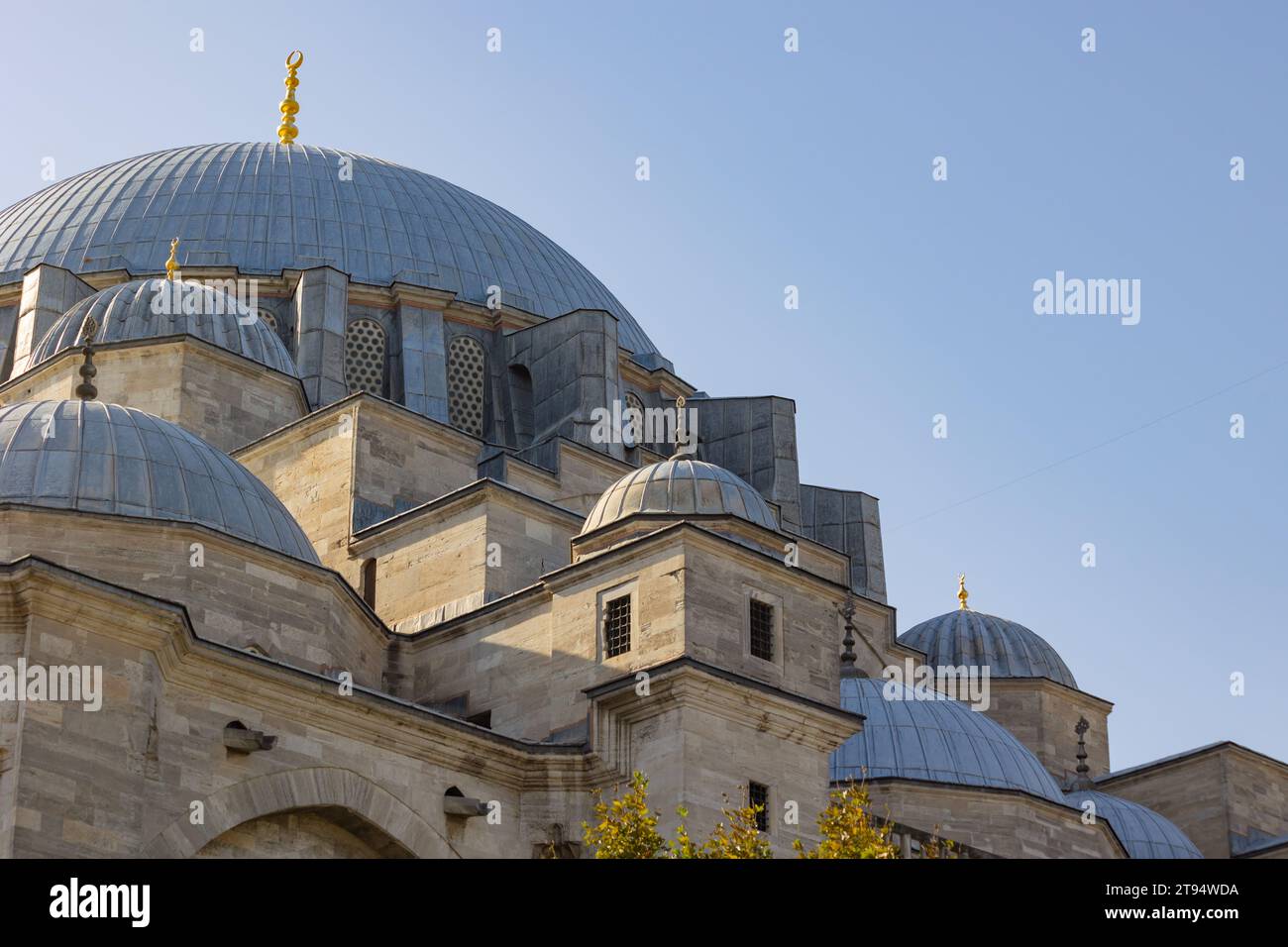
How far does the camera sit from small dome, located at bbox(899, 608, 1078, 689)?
119 ft

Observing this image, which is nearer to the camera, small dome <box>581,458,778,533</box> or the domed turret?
small dome <box>581,458,778,533</box>

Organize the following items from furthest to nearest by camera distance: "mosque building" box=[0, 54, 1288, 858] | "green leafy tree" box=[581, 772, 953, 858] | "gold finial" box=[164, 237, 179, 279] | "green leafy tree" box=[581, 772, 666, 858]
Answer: "gold finial" box=[164, 237, 179, 279], "mosque building" box=[0, 54, 1288, 858], "green leafy tree" box=[581, 772, 666, 858], "green leafy tree" box=[581, 772, 953, 858]

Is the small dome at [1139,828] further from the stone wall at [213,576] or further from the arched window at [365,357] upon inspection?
the stone wall at [213,576]

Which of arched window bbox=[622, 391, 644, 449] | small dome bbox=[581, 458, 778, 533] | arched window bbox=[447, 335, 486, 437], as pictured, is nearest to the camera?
small dome bbox=[581, 458, 778, 533]

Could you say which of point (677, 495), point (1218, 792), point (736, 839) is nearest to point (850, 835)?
point (736, 839)

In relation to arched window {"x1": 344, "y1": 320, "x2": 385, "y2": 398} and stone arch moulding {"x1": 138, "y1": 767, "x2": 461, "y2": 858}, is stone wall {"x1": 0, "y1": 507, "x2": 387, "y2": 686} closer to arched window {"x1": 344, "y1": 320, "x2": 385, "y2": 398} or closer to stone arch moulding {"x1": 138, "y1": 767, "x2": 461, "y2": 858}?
stone arch moulding {"x1": 138, "y1": 767, "x2": 461, "y2": 858}

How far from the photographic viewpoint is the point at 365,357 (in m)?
32.3

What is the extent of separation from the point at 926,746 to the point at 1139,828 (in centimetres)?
392

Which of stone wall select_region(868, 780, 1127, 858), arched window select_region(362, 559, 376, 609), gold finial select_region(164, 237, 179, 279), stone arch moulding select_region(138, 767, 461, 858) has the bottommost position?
stone arch moulding select_region(138, 767, 461, 858)

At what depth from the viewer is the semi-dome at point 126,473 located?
22.0m

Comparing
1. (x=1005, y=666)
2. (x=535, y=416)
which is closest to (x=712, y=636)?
(x=535, y=416)

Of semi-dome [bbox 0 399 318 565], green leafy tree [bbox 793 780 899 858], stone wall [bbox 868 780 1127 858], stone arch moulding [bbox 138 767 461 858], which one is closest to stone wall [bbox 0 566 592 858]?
stone arch moulding [bbox 138 767 461 858]

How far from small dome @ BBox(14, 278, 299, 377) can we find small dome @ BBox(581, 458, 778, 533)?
6.54m
